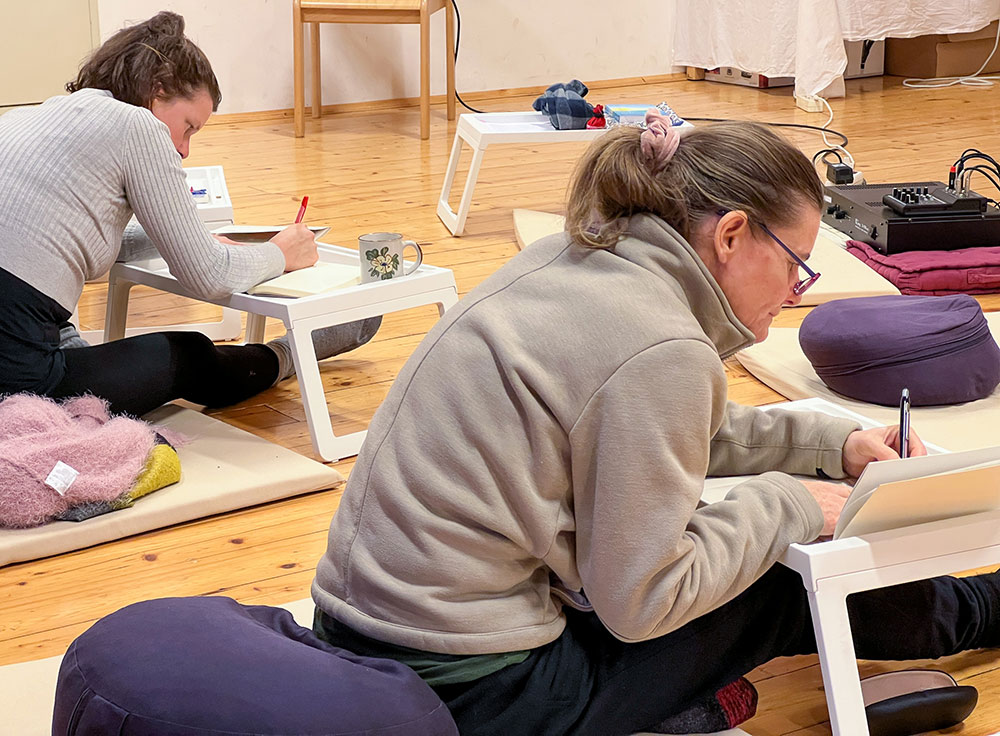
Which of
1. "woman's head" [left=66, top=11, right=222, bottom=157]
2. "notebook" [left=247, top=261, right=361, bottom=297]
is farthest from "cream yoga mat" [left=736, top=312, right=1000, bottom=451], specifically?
"woman's head" [left=66, top=11, right=222, bottom=157]

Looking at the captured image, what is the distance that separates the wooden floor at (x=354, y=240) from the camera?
5.92 feet

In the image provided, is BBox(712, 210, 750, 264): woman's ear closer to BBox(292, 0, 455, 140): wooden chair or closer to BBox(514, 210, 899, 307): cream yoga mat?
BBox(514, 210, 899, 307): cream yoga mat

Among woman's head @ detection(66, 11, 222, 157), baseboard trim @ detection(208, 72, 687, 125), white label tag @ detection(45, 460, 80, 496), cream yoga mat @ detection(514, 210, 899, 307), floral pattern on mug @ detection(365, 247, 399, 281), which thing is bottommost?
baseboard trim @ detection(208, 72, 687, 125)

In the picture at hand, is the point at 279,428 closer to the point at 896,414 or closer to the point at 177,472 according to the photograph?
the point at 177,472

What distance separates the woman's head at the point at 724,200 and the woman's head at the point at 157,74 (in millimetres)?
1322

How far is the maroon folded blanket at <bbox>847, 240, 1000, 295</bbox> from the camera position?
3.19 metres

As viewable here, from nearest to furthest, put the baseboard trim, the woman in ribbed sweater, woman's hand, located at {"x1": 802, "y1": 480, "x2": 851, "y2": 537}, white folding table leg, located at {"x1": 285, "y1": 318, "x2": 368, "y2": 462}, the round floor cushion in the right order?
the round floor cushion
woman's hand, located at {"x1": 802, "y1": 480, "x2": 851, "y2": 537}
the woman in ribbed sweater
white folding table leg, located at {"x1": 285, "y1": 318, "x2": 368, "y2": 462}
the baseboard trim

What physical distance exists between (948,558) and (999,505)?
0.09m

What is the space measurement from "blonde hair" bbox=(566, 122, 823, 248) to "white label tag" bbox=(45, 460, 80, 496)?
1138mm

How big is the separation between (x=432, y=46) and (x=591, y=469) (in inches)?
210

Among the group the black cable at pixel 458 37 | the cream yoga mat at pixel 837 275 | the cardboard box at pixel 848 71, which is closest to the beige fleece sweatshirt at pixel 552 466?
the cream yoga mat at pixel 837 275

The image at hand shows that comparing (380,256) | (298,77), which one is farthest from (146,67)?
(298,77)

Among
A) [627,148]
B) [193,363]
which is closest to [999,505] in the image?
[627,148]

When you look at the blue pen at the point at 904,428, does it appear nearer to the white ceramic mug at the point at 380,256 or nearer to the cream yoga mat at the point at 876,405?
the cream yoga mat at the point at 876,405
